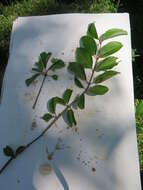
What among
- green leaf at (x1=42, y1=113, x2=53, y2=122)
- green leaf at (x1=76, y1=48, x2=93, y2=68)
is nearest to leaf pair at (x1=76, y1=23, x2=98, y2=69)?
green leaf at (x1=76, y1=48, x2=93, y2=68)

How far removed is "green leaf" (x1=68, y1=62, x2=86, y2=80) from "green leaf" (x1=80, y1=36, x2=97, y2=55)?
0.23ft

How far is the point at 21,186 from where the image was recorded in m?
1.02

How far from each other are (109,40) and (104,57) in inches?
3.4

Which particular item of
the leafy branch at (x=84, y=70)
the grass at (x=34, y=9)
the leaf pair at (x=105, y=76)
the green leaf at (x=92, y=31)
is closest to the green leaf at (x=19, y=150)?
the leafy branch at (x=84, y=70)

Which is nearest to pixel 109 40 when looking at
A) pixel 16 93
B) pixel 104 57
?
pixel 104 57

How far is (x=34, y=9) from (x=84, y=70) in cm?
111

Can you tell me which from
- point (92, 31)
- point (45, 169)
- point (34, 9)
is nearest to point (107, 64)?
point (92, 31)

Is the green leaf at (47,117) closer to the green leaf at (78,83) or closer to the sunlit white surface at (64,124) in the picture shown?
the sunlit white surface at (64,124)

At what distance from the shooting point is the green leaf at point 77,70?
1.19 meters

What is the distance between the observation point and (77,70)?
3.93 feet

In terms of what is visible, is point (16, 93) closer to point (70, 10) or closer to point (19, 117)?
point (19, 117)

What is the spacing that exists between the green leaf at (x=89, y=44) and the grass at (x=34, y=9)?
86cm

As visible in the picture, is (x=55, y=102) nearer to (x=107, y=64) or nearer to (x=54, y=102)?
(x=54, y=102)

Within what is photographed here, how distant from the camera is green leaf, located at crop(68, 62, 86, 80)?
46.8 inches
